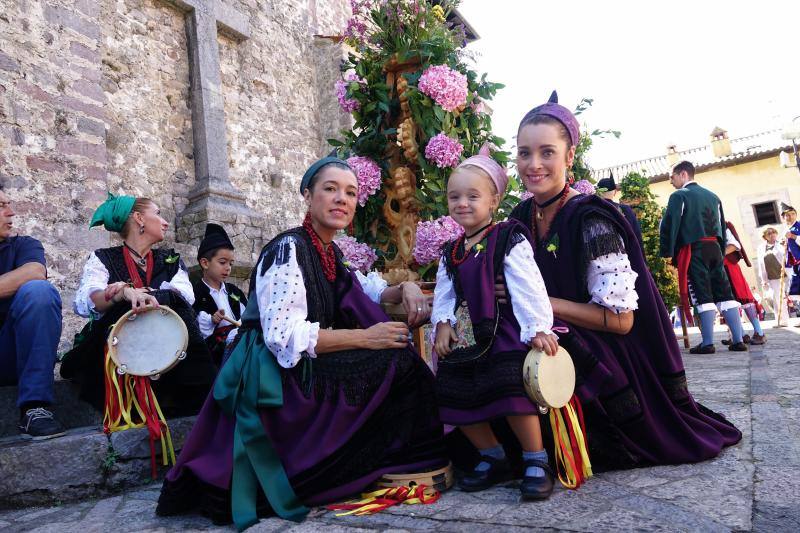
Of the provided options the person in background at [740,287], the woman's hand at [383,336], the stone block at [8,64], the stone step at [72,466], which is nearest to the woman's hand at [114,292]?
the stone step at [72,466]

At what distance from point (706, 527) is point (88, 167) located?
661 cm

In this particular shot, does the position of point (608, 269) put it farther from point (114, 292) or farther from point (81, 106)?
point (81, 106)

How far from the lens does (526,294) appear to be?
2082mm

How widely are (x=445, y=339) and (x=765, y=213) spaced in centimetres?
2907

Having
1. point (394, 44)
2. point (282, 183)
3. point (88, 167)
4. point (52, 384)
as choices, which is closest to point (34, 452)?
point (52, 384)

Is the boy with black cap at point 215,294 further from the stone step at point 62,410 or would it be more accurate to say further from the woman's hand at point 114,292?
the woman's hand at point 114,292

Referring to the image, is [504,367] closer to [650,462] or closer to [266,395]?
[650,462]

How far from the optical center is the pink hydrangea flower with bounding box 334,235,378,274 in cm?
340

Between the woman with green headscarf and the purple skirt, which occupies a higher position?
the woman with green headscarf

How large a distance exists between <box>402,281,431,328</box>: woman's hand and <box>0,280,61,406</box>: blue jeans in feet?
6.64

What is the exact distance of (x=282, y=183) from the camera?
33.7 feet

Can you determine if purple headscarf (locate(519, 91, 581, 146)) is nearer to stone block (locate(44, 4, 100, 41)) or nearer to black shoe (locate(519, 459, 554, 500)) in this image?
black shoe (locate(519, 459, 554, 500))

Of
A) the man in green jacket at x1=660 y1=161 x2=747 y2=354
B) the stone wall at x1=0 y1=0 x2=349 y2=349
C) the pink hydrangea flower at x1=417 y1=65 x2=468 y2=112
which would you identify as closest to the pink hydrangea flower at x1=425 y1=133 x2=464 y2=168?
the pink hydrangea flower at x1=417 y1=65 x2=468 y2=112

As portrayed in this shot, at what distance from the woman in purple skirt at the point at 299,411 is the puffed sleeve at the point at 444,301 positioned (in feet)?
0.55
